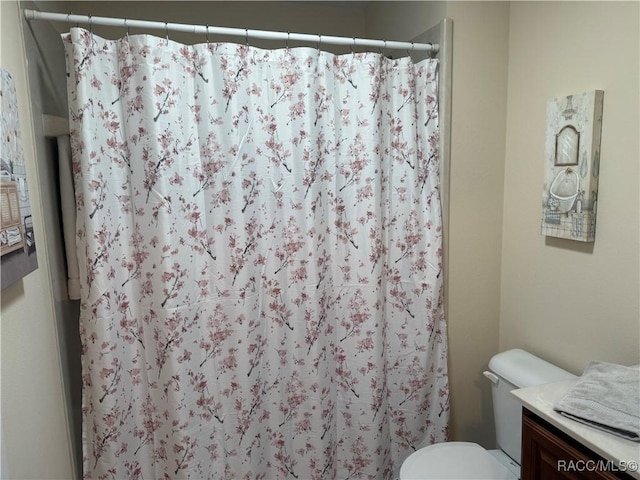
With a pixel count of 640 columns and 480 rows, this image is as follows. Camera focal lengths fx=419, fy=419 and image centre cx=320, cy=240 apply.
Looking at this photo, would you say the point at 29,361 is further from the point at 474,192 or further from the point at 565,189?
the point at 565,189

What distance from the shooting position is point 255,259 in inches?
65.4

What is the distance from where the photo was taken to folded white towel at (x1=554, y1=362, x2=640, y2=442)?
3.40ft

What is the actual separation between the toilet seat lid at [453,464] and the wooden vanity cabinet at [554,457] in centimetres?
31

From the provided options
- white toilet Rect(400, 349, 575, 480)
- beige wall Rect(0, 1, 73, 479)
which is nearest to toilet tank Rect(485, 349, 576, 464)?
white toilet Rect(400, 349, 575, 480)

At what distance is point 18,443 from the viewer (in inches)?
44.5

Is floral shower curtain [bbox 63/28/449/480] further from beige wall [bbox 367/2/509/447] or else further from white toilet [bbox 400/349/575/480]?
white toilet [bbox 400/349/575/480]

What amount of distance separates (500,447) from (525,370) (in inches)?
15.1

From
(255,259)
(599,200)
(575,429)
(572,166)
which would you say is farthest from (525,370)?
(255,259)

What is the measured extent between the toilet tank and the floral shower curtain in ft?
0.84

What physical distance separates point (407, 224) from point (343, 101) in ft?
1.89

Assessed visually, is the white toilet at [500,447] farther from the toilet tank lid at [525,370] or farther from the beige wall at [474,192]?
the beige wall at [474,192]

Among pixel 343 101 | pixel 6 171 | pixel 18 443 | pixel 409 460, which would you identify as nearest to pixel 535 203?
pixel 343 101

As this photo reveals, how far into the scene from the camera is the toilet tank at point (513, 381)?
1521mm

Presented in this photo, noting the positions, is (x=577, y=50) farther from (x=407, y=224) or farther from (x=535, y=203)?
(x=407, y=224)
